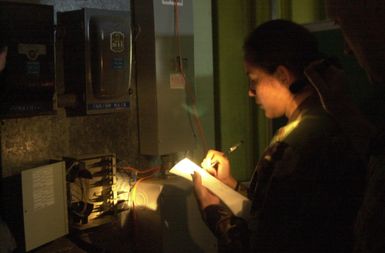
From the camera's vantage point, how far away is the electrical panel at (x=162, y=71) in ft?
6.88

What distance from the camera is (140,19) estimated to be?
2.12 meters

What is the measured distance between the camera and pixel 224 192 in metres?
1.47

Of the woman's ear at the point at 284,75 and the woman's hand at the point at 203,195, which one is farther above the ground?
the woman's ear at the point at 284,75

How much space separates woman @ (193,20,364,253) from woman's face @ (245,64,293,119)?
0.10ft

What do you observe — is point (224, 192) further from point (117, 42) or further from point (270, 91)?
point (117, 42)

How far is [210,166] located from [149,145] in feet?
1.74

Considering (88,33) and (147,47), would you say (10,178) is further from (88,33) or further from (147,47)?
(147,47)

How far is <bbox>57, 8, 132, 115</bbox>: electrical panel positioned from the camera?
1.77 m

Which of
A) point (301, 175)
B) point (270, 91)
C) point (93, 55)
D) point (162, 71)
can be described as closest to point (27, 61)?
point (93, 55)

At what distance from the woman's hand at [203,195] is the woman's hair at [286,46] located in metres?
0.45

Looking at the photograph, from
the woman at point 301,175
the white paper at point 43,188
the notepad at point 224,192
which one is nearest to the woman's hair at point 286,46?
the woman at point 301,175

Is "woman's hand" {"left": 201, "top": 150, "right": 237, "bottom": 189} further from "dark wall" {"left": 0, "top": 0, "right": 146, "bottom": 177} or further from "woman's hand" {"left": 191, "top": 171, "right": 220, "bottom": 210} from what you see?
"dark wall" {"left": 0, "top": 0, "right": 146, "bottom": 177}

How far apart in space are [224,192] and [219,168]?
0.69ft

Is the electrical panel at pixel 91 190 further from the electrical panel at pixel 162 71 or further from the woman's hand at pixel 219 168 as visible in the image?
the woman's hand at pixel 219 168
